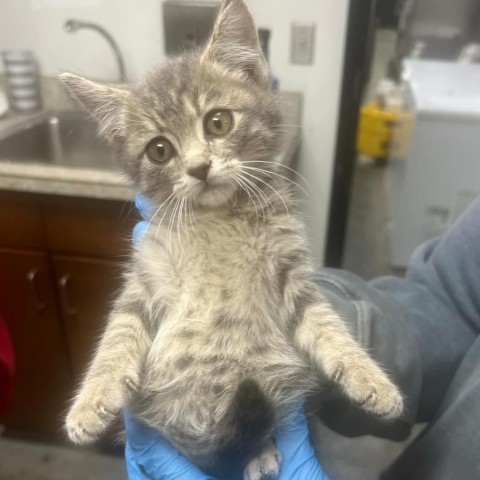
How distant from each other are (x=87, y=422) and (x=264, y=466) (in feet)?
1.01

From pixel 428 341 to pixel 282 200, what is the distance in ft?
1.28

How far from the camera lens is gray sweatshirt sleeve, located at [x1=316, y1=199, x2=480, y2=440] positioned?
90 centimetres

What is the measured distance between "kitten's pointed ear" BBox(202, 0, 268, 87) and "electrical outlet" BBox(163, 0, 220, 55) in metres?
0.82

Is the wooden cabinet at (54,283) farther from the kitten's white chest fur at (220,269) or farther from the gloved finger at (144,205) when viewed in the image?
the kitten's white chest fur at (220,269)

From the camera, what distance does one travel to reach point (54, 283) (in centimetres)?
153

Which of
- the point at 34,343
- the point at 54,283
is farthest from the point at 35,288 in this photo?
the point at 34,343

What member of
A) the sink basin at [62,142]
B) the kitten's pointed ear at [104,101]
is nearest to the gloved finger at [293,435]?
the kitten's pointed ear at [104,101]

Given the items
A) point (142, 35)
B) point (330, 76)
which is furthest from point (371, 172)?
point (142, 35)

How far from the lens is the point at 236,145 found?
2.69 ft

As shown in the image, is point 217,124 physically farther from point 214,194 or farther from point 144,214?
point 144,214

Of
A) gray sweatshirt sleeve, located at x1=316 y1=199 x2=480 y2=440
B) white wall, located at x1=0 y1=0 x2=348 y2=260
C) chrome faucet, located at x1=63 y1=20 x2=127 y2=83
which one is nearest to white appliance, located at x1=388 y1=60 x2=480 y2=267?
white wall, located at x1=0 y1=0 x2=348 y2=260

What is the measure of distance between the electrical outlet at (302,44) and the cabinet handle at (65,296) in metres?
1.02

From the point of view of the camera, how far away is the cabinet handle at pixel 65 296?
4.91 ft

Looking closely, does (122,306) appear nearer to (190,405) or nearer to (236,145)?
(190,405)
